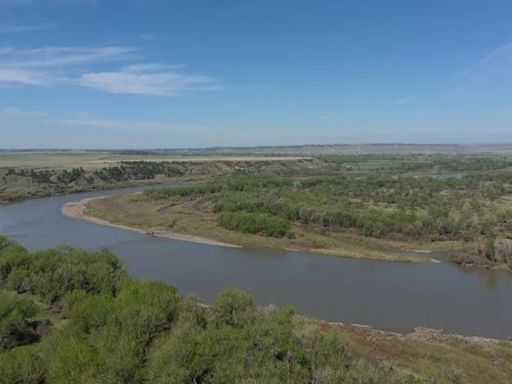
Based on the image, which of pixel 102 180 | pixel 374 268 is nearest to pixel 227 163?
pixel 102 180

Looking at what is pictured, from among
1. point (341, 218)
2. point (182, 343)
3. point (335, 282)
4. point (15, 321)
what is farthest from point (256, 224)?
point (182, 343)

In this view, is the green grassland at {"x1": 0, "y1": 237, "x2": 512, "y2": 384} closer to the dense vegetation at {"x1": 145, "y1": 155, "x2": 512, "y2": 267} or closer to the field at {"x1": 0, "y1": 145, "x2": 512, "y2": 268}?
the field at {"x1": 0, "y1": 145, "x2": 512, "y2": 268}

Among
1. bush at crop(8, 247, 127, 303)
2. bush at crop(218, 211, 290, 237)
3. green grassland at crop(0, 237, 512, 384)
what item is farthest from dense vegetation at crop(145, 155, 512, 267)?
bush at crop(8, 247, 127, 303)

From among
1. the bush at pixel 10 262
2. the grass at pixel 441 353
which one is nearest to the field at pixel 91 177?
the bush at pixel 10 262

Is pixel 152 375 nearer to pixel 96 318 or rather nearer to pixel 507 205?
pixel 96 318

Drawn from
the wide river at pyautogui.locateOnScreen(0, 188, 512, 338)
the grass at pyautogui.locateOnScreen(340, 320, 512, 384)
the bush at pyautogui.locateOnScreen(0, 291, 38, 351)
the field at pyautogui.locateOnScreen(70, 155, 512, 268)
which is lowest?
the wide river at pyautogui.locateOnScreen(0, 188, 512, 338)
